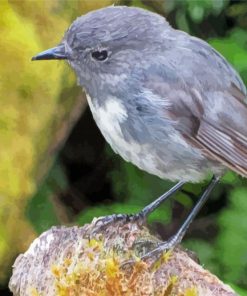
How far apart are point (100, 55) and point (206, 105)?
345 millimetres

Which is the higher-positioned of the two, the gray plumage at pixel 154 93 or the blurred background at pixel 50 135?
the gray plumage at pixel 154 93

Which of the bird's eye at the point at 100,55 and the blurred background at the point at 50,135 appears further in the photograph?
the blurred background at the point at 50,135

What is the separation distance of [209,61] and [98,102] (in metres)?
0.36

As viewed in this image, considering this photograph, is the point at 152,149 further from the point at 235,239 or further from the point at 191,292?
the point at 235,239

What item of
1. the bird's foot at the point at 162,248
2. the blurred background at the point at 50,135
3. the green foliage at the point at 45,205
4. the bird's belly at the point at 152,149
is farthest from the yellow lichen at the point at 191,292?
the green foliage at the point at 45,205

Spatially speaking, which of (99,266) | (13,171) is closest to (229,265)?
(13,171)

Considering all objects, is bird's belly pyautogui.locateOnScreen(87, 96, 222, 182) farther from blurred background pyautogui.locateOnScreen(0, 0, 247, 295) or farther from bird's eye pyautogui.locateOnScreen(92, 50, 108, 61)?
blurred background pyautogui.locateOnScreen(0, 0, 247, 295)

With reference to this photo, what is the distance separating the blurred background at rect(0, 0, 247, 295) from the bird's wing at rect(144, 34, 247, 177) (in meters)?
0.77

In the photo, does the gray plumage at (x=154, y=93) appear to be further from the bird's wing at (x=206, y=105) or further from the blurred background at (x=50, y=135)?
the blurred background at (x=50, y=135)

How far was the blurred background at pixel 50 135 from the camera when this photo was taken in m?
4.02

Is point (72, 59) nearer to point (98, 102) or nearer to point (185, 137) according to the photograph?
point (98, 102)

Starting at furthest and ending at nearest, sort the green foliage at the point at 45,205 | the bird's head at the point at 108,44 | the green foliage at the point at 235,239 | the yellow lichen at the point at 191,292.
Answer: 1. the green foliage at the point at 45,205
2. the green foliage at the point at 235,239
3. the bird's head at the point at 108,44
4. the yellow lichen at the point at 191,292

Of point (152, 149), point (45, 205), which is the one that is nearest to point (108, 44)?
point (152, 149)

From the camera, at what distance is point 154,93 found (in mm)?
3129
